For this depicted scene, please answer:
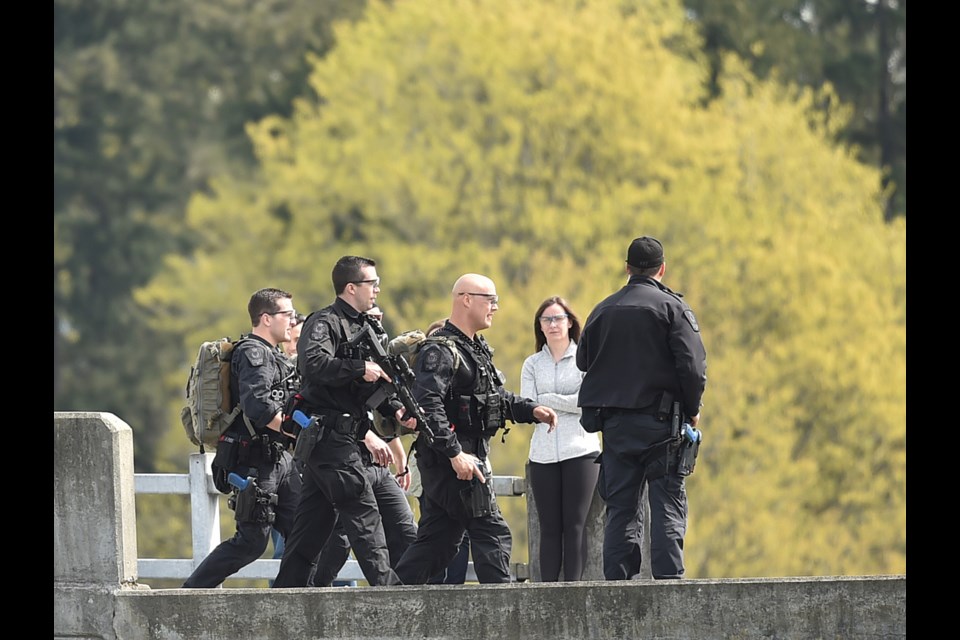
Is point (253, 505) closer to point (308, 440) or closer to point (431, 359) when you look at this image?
point (308, 440)

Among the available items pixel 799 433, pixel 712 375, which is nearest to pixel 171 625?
pixel 712 375

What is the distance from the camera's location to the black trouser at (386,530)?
10.4 meters

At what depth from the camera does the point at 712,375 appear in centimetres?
2655

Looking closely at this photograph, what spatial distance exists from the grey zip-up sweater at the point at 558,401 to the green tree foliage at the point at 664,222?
14.3 m

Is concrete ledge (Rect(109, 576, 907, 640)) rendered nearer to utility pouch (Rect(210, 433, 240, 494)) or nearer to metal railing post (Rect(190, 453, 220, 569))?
utility pouch (Rect(210, 433, 240, 494))

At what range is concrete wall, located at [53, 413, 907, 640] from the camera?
8.98 m

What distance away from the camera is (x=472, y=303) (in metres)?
9.99

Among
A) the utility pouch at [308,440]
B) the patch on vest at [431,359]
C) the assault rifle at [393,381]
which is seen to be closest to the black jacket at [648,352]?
the patch on vest at [431,359]

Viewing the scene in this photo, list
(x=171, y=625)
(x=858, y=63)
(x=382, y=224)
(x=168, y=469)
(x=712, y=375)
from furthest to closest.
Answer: (x=858, y=63) → (x=168, y=469) → (x=382, y=224) → (x=712, y=375) → (x=171, y=625)

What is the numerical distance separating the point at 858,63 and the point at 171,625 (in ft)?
97.8

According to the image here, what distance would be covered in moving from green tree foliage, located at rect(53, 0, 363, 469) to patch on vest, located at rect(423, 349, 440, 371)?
2863 centimetres
